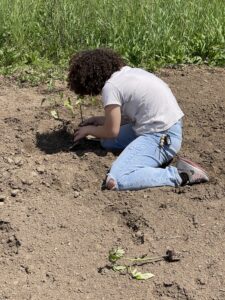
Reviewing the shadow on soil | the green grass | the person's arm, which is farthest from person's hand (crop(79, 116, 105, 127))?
the green grass

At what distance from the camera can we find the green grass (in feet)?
20.3

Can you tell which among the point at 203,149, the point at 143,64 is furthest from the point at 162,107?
the point at 143,64

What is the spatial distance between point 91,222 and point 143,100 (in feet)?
3.33

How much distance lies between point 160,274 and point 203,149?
1.57 metres

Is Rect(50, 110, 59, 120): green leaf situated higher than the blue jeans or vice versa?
the blue jeans

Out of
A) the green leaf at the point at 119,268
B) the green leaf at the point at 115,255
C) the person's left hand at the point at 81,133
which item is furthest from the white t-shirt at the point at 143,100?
the green leaf at the point at 119,268

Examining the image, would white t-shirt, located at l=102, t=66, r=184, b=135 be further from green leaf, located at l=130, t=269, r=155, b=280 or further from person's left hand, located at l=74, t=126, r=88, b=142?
green leaf, located at l=130, t=269, r=155, b=280

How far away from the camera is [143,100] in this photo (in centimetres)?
444

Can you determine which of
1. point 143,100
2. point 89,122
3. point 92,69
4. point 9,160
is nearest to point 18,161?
point 9,160

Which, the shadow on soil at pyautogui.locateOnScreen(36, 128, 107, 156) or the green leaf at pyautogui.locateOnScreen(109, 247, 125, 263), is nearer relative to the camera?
the green leaf at pyautogui.locateOnScreen(109, 247, 125, 263)

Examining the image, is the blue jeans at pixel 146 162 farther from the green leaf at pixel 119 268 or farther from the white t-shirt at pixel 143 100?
the green leaf at pixel 119 268

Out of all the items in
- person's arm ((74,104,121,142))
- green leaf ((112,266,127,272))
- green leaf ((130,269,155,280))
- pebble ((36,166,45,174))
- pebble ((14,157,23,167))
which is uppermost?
person's arm ((74,104,121,142))

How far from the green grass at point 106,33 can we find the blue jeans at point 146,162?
1662mm

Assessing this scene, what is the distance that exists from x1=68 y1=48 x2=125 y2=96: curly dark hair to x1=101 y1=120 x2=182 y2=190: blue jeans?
455 millimetres
